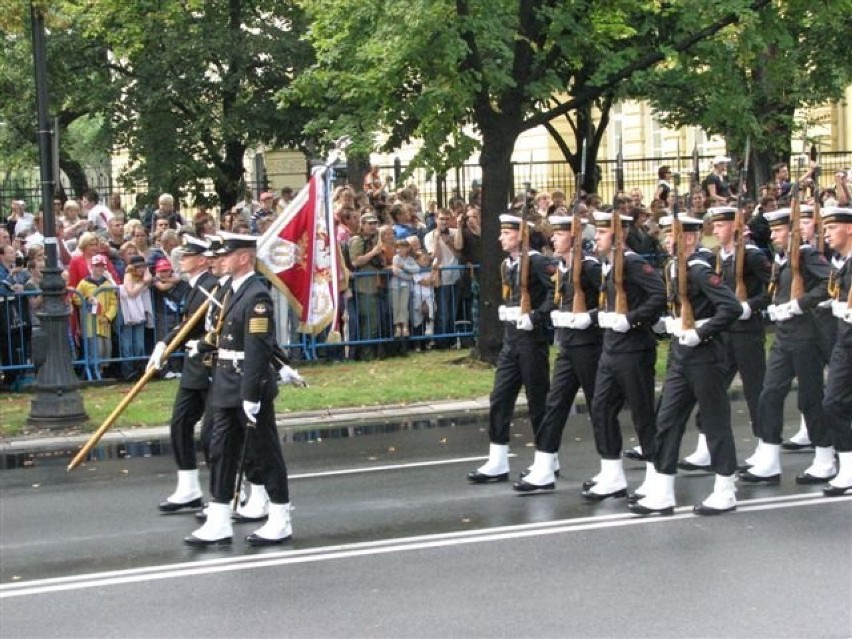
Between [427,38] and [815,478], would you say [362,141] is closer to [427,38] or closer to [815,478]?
[427,38]

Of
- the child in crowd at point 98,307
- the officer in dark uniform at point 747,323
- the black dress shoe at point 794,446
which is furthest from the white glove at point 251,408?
the child in crowd at point 98,307

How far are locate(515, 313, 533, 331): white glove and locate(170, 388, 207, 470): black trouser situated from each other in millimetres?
2374

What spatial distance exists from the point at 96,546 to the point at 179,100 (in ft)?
56.0

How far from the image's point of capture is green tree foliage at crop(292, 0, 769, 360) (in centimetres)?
1666

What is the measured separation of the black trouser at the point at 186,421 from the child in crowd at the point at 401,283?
7820mm

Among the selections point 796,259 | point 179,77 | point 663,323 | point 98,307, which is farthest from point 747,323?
point 179,77

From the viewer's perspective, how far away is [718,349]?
10.3m

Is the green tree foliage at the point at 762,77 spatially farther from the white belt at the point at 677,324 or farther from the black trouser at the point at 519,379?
the white belt at the point at 677,324

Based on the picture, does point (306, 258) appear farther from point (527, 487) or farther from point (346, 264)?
point (346, 264)

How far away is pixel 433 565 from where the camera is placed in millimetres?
8734

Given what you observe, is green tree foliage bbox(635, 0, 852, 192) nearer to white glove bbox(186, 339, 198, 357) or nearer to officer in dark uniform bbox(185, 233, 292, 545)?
white glove bbox(186, 339, 198, 357)

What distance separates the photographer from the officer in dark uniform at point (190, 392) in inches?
416

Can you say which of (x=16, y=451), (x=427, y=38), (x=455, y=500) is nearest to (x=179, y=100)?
(x=427, y=38)

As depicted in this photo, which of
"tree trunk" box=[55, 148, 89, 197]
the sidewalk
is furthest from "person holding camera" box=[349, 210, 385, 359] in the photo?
"tree trunk" box=[55, 148, 89, 197]
